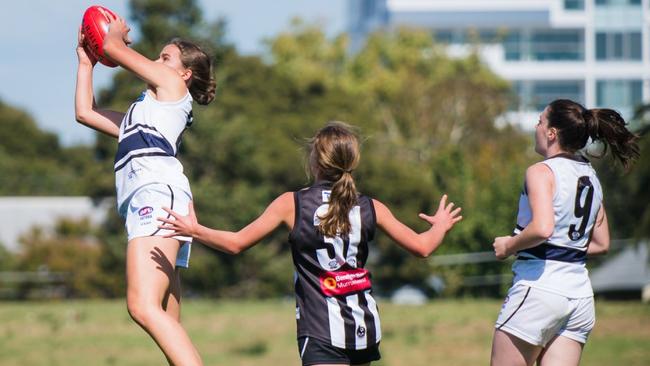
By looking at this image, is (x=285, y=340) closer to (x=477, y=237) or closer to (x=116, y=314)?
(x=116, y=314)

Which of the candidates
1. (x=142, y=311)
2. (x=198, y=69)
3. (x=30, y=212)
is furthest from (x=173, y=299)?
(x=30, y=212)

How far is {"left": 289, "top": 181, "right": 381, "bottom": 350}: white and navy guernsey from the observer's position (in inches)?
265

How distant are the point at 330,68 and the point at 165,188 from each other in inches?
2671


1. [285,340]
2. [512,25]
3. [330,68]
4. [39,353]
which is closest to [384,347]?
[285,340]

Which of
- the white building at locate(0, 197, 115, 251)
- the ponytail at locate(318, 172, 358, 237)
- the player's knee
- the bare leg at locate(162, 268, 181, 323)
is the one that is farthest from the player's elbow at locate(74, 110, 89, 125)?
the white building at locate(0, 197, 115, 251)

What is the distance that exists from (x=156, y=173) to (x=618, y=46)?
315 ft

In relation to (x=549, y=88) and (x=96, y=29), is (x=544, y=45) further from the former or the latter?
(x=96, y=29)

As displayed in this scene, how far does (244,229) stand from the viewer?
673 cm

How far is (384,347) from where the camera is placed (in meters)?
22.1

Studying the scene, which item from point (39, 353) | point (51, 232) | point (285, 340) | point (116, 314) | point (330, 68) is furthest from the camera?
point (330, 68)

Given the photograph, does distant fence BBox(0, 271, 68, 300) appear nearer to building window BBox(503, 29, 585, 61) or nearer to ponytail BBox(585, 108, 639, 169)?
ponytail BBox(585, 108, 639, 169)

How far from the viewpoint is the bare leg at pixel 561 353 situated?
23.3ft

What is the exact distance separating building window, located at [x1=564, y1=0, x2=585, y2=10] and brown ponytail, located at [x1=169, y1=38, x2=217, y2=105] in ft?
307

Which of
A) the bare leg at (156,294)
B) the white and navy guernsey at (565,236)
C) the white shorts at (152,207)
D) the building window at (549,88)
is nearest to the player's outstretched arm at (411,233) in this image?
the white and navy guernsey at (565,236)
